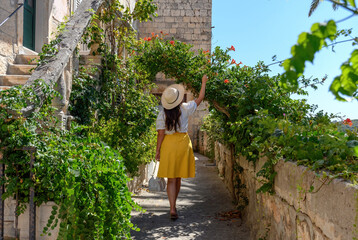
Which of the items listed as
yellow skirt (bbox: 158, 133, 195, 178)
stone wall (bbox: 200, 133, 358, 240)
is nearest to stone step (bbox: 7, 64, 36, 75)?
yellow skirt (bbox: 158, 133, 195, 178)

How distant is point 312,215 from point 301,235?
11.0 inches

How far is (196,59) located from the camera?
191 inches

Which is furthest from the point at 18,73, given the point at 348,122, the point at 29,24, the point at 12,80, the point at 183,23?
the point at 183,23

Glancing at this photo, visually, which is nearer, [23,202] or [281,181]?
[23,202]

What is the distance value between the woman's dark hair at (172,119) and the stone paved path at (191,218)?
114 centimetres

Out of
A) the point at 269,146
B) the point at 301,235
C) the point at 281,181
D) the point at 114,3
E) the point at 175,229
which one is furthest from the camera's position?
the point at 114,3

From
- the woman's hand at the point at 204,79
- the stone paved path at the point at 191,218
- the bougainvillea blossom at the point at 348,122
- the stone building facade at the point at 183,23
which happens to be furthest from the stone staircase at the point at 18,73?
the stone building facade at the point at 183,23

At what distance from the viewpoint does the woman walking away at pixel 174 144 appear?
13.5 ft

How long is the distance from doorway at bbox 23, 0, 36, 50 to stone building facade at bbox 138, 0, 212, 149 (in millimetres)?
7650

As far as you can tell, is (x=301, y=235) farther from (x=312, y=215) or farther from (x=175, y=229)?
(x=175, y=229)

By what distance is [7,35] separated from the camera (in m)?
4.80

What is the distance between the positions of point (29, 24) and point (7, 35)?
111cm

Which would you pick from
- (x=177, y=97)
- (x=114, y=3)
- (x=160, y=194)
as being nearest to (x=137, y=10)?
(x=114, y=3)

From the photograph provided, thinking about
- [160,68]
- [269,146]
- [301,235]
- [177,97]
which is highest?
[160,68]
